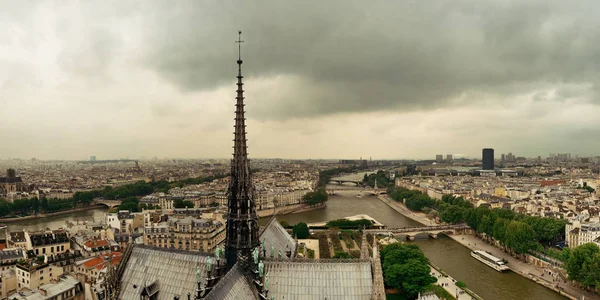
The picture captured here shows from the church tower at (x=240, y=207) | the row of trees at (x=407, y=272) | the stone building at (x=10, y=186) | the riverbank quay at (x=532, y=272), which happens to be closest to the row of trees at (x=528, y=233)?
the riverbank quay at (x=532, y=272)

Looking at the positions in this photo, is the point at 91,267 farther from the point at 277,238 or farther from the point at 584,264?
the point at 584,264

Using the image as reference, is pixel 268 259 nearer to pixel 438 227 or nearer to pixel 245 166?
pixel 245 166

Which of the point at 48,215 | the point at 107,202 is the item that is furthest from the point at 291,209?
the point at 48,215

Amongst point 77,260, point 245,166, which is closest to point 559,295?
point 245,166

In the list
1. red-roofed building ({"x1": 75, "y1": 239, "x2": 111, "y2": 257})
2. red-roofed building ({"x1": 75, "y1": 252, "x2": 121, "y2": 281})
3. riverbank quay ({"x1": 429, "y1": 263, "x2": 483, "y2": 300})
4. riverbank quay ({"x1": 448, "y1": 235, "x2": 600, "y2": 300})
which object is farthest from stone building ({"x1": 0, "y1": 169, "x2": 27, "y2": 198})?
riverbank quay ({"x1": 448, "y1": 235, "x2": 600, "y2": 300})

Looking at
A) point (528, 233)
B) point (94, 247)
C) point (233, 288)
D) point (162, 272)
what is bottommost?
point (94, 247)

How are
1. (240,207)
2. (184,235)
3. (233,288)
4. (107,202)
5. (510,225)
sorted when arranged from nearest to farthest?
(233,288) < (240,207) < (184,235) < (510,225) < (107,202)
